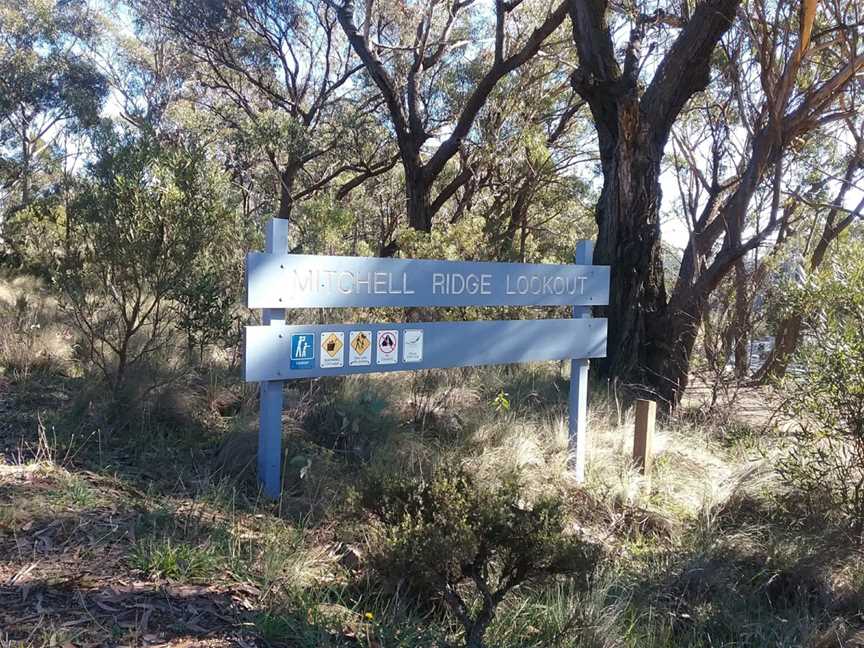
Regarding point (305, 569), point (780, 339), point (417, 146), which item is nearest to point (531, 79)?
point (417, 146)

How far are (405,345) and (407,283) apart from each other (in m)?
0.41

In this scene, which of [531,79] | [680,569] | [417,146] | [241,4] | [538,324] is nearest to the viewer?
[680,569]

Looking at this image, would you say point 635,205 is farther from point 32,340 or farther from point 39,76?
point 39,76

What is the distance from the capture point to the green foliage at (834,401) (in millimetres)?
4855

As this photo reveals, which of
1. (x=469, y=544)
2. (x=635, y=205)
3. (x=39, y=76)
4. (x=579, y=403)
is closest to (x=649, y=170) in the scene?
(x=635, y=205)

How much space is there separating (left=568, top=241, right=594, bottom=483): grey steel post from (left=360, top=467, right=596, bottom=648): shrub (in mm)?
2138

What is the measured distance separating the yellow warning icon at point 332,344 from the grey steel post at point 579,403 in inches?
88.5

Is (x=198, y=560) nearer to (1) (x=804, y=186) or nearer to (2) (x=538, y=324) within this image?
(2) (x=538, y=324)

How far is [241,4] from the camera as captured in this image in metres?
18.3

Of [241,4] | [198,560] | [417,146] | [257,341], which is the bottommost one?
[198,560]

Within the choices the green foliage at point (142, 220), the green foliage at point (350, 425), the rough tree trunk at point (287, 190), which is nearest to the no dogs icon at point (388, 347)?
the green foliage at point (350, 425)

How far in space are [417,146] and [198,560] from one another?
10.7 m

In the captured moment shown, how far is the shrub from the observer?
3426 millimetres

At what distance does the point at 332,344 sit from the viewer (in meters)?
4.76
